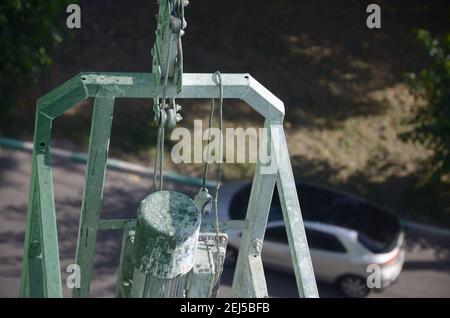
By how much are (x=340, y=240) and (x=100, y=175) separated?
307 inches

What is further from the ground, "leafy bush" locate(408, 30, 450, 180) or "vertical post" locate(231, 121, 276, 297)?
"leafy bush" locate(408, 30, 450, 180)

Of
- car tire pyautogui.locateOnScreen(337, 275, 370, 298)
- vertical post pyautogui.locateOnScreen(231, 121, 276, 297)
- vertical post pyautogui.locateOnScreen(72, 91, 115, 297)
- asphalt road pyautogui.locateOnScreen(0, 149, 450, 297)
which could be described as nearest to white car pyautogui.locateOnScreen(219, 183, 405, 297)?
car tire pyautogui.locateOnScreen(337, 275, 370, 298)

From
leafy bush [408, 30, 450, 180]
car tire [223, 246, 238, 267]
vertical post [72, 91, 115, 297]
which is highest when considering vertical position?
leafy bush [408, 30, 450, 180]

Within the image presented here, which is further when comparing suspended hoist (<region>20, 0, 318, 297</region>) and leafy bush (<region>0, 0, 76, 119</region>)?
leafy bush (<region>0, 0, 76, 119</region>)

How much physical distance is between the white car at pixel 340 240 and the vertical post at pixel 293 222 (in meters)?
7.14

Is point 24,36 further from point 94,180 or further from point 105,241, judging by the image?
point 94,180

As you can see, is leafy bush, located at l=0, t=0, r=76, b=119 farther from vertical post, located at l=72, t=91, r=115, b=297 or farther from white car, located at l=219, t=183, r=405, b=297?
vertical post, located at l=72, t=91, r=115, b=297

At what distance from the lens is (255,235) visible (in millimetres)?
4926

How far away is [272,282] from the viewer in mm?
12195

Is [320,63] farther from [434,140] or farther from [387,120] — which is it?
[434,140]

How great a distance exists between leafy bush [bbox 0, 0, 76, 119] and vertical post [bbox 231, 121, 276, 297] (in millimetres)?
8634

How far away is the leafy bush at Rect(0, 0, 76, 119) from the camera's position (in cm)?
1258
